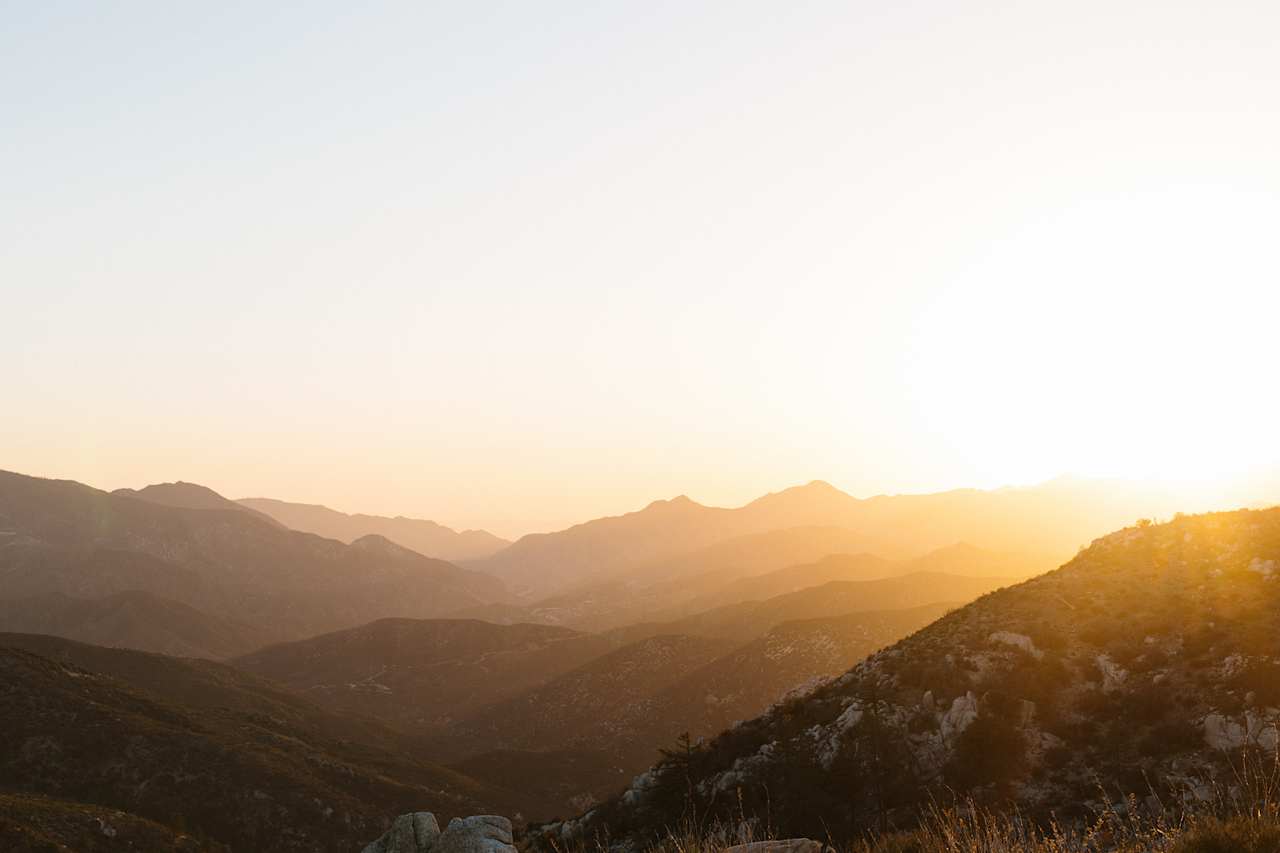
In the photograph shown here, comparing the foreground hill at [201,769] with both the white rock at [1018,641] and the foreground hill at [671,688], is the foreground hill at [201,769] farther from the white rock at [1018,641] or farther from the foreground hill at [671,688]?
the white rock at [1018,641]

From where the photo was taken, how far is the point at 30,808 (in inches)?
1507

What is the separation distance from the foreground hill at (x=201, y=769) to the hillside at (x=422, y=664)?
3918 centimetres

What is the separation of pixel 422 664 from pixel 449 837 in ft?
413

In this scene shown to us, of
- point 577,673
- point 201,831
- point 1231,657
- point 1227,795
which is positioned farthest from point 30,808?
point 577,673

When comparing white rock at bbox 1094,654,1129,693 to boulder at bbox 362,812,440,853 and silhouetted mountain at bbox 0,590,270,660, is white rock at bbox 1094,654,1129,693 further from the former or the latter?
silhouetted mountain at bbox 0,590,270,660

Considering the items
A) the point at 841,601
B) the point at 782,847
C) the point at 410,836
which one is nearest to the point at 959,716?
the point at 782,847

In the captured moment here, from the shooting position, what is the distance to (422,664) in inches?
5340

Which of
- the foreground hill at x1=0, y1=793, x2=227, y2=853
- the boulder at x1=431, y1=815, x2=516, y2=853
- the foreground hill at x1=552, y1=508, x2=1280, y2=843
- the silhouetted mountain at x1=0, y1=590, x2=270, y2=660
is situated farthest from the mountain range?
the boulder at x1=431, y1=815, x2=516, y2=853

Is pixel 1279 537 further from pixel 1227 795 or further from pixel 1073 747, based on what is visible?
pixel 1227 795

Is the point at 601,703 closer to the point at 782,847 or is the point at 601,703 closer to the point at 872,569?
the point at 782,847

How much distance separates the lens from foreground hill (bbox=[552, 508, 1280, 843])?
22.6 m

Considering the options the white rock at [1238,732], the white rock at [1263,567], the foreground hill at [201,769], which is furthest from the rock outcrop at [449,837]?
the foreground hill at [201,769]

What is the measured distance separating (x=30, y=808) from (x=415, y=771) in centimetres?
3494

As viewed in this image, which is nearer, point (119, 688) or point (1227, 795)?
point (1227, 795)
